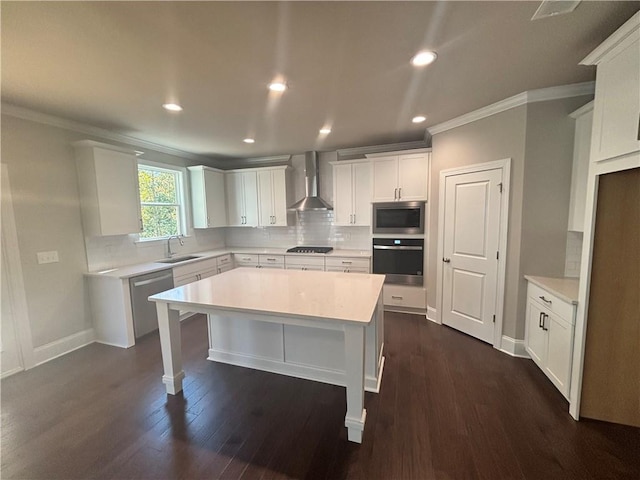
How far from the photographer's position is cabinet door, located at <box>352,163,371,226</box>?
429cm

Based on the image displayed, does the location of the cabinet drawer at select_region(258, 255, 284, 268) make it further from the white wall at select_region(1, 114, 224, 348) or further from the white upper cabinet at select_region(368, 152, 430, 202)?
the white wall at select_region(1, 114, 224, 348)

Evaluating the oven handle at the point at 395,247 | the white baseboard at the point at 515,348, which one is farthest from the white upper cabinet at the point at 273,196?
the white baseboard at the point at 515,348

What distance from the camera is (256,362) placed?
260 centimetres

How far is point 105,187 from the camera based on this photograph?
3146 millimetres

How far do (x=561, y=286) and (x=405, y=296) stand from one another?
1.89 meters

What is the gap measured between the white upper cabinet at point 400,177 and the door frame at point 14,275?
13.3ft

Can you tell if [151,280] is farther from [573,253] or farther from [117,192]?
[573,253]

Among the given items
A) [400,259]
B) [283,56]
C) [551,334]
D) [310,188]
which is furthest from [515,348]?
[310,188]

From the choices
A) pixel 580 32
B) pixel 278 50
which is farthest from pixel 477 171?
pixel 278 50

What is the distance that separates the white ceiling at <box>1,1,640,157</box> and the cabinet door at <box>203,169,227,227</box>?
5.63 feet

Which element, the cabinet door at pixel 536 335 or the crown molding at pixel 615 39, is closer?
the crown molding at pixel 615 39

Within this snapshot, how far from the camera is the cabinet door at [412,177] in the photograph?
3.73 m

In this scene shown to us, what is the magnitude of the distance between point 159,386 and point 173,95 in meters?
2.57

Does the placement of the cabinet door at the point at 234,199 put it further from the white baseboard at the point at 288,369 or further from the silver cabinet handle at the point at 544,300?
the silver cabinet handle at the point at 544,300
